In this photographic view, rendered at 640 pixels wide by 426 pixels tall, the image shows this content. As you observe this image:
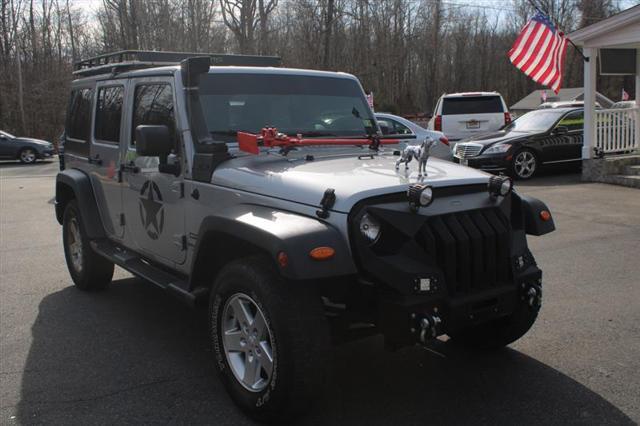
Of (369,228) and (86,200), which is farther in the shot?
(86,200)

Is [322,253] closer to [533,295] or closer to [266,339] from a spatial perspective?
[266,339]

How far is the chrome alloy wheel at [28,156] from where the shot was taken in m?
24.6

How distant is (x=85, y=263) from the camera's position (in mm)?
6047

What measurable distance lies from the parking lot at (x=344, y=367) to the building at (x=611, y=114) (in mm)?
7305

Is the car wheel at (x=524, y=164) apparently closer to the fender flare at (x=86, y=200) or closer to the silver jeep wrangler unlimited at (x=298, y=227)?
the silver jeep wrangler unlimited at (x=298, y=227)

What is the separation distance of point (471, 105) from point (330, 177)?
47.0 feet

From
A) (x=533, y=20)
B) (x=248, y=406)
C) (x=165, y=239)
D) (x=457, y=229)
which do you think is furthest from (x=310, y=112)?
(x=533, y=20)

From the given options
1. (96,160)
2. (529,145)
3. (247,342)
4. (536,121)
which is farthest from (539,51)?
(247,342)

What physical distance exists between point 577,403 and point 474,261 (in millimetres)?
1071

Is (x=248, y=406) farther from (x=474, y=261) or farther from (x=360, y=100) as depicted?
(x=360, y=100)

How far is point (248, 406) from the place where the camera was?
348 cm

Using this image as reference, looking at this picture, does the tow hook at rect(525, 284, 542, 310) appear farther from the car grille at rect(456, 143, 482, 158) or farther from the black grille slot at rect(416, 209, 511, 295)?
the car grille at rect(456, 143, 482, 158)

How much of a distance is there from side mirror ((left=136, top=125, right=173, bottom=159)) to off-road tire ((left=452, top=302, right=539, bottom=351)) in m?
2.42

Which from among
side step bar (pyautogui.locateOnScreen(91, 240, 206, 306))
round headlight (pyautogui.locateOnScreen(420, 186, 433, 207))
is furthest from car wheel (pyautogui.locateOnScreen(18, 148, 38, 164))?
round headlight (pyautogui.locateOnScreen(420, 186, 433, 207))
